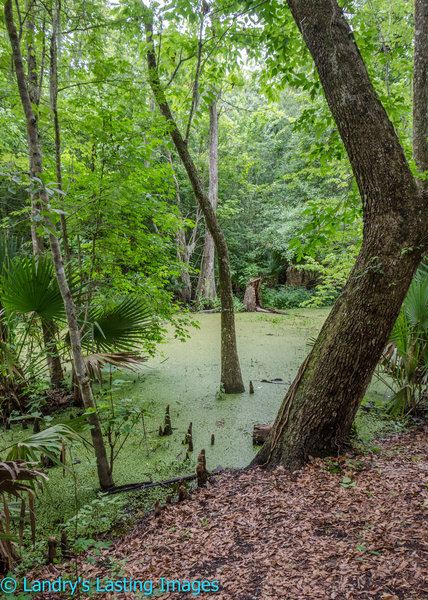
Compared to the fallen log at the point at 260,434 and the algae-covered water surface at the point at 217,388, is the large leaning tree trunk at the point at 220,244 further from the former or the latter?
the fallen log at the point at 260,434

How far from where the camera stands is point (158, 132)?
3.02m

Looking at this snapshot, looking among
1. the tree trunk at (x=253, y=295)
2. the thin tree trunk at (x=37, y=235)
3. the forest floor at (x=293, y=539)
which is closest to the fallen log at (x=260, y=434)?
the forest floor at (x=293, y=539)

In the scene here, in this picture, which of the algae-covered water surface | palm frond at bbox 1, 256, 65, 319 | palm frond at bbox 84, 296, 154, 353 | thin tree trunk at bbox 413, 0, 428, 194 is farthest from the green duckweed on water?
thin tree trunk at bbox 413, 0, 428, 194

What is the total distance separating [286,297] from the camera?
10.5 metres

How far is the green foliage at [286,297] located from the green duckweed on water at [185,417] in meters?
4.59

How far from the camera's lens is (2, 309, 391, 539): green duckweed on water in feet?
6.81

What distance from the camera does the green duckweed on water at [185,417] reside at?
81.7 inches

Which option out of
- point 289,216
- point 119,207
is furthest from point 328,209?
point 289,216

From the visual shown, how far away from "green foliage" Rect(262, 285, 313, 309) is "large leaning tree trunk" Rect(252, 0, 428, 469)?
27.0 ft

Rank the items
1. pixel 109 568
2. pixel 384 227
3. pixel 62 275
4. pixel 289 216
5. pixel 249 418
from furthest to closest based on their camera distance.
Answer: pixel 289 216 < pixel 249 418 < pixel 62 275 < pixel 384 227 < pixel 109 568

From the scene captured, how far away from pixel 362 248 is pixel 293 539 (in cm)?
146

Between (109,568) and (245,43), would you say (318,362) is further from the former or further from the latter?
(245,43)

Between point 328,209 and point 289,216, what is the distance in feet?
24.3

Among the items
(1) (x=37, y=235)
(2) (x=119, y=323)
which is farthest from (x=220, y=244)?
(1) (x=37, y=235)
